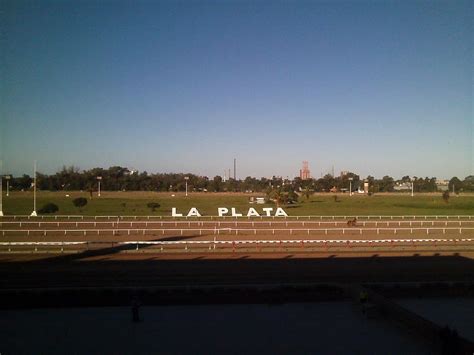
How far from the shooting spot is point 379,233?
1886cm

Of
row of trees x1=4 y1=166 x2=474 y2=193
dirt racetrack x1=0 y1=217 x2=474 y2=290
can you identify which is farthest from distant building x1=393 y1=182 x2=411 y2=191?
dirt racetrack x1=0 y1=217 x2=474 y2=290

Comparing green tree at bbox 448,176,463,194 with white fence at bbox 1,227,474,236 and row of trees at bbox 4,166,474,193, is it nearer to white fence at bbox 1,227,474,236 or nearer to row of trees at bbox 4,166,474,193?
row of trees at bbox 4,166,474,193

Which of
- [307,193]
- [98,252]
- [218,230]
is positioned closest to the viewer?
[98,252]

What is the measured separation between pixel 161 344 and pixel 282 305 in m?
2.86

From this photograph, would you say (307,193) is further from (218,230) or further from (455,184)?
(218,230)

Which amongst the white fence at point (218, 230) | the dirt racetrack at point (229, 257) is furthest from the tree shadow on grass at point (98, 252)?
the white fence at point (218, 230)

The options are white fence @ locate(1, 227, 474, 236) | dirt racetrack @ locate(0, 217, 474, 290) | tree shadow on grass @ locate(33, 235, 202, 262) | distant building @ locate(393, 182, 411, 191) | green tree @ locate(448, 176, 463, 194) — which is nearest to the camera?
dirt racetrack @ locate(0, 217, 474, 290)

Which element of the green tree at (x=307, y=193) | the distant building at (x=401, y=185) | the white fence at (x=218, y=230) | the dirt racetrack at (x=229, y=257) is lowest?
the dirt racetrack at (x=229, y=257)

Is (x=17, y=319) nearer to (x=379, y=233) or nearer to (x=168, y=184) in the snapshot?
(x=379, y=233)

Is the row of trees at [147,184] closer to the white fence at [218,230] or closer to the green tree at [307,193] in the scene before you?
the green tree at [307,193]

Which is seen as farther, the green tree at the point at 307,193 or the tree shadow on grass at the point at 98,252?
the green tree at the point at 307,193

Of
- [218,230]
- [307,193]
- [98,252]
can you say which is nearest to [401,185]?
[307,193]

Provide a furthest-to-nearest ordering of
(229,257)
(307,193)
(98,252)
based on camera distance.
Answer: (307,193) < (98,252) < (229,257)

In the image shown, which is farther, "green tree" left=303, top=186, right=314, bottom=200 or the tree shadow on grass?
"green tree" left=303, top=186, right=314, bottom=200
